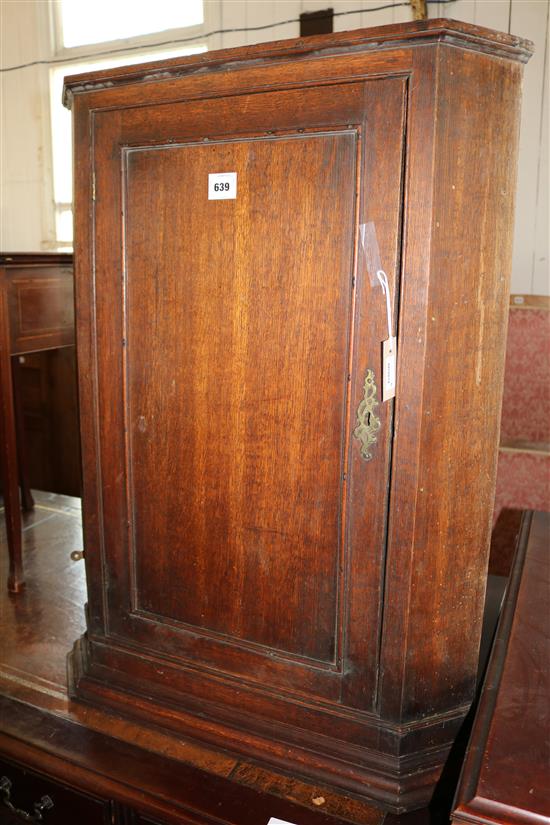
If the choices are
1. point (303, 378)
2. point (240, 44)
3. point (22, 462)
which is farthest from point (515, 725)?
point (240, 44)

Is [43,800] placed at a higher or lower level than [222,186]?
lower

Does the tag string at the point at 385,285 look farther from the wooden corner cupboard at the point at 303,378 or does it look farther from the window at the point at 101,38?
the window at the point at 101,38

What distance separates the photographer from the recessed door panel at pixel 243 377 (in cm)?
127

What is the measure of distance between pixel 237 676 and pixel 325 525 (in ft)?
1.33

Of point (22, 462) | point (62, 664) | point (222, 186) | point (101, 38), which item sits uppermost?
point (101, 38)

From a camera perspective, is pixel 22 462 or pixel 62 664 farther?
pixel 22 462

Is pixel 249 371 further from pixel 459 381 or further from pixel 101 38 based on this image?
pixel 101 38

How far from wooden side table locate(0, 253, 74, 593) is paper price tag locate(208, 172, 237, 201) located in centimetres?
100

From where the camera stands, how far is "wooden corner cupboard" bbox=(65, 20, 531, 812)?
46.8 inches

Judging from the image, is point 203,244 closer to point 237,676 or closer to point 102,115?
point 102,115

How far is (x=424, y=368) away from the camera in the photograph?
1.22m

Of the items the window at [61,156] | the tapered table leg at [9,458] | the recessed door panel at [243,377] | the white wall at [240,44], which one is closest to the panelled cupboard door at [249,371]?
the recessed door panel at [243,377]

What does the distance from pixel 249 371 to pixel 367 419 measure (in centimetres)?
25

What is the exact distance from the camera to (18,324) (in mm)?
2182
